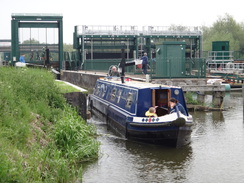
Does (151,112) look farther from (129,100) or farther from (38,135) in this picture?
(38,135)

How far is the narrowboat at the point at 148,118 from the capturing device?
15.7 metres

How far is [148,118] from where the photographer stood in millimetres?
16016

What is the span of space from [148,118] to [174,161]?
2.11m

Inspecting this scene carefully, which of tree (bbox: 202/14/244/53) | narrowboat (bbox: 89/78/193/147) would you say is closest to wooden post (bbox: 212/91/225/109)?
narrowboat (bbox: 89/78/193/147)

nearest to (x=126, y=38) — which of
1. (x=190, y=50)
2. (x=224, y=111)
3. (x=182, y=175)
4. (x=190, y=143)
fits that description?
(x=190, y=50)

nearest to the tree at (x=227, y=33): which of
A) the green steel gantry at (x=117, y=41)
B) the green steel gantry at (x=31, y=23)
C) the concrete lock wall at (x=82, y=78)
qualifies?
the green steel gantry at (x=117, y=41)

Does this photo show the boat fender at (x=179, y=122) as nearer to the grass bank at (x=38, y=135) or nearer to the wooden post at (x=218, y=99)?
the grass bank at (x=38, y=135)

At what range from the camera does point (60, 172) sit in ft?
35.4

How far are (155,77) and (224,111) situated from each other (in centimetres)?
452

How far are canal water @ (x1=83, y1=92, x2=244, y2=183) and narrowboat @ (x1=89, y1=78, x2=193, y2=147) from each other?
323 millimetres

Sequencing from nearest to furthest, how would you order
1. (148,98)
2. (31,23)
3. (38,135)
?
1. (38,135)
2. (148,98)
3. (31,23)

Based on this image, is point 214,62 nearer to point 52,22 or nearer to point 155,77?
point 52,22

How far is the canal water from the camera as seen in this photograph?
12.4 meters

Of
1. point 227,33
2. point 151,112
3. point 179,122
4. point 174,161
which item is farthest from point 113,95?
point 227,33
